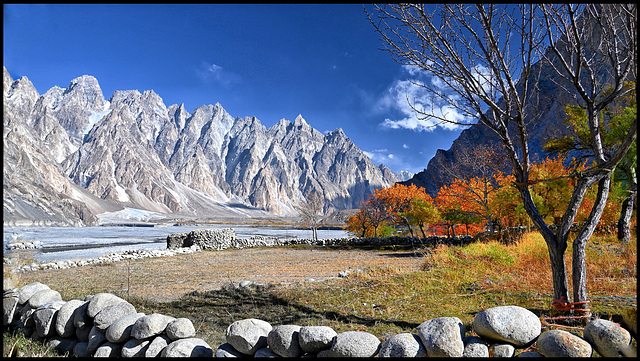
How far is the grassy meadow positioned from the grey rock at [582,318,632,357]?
995 millimetres

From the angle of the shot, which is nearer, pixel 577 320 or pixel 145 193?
pixel 577 320

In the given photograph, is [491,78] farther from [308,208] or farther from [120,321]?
[308,208]

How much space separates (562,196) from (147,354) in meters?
18.0

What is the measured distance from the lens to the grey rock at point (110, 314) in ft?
16.1

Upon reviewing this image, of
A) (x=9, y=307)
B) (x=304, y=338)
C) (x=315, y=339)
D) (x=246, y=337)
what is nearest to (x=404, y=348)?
(x=315, y=339)

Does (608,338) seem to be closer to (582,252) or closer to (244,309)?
(582,252)

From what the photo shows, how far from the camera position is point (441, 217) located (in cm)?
2536

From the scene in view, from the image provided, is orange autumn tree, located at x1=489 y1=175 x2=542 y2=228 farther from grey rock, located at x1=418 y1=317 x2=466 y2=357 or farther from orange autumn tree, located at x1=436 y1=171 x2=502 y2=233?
grey rock, located at x1=418 y1=317 x2=466 y2=357

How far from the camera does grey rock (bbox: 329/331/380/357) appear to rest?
3.56 m

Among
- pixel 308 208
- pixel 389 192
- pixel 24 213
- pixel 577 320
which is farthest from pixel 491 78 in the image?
pixel 24 213

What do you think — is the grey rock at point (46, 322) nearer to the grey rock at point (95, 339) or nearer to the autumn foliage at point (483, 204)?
the grey rock at point (95, 339)

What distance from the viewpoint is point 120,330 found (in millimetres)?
4594

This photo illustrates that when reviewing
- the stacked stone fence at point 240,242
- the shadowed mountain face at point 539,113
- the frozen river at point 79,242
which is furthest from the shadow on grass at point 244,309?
the stacked stone fence at point 240,242

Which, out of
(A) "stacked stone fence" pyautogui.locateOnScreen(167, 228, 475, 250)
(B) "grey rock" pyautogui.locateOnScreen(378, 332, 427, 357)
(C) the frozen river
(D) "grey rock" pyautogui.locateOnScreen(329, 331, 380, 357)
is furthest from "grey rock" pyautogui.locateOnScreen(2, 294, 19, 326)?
(A) "stacked stone fence" pyautogui.locateOnScreen(167, 228, 475, 250)
